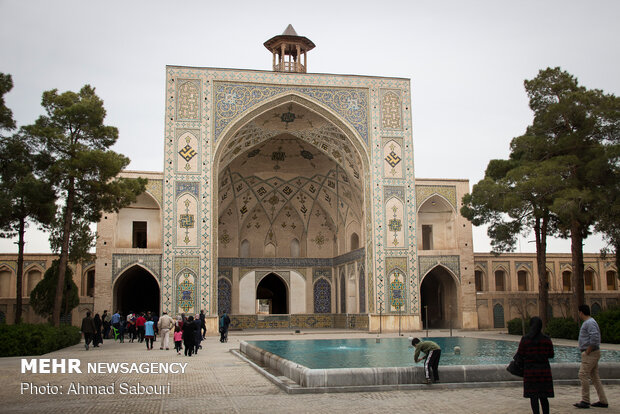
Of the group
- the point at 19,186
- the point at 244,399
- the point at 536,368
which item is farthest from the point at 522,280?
the point at 536,368

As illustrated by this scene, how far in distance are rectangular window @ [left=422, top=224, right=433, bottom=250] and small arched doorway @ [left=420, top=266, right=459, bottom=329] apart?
98 cm

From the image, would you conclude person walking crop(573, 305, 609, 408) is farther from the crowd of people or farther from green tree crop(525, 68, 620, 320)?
green tree crop(525, 68, 620, 320)

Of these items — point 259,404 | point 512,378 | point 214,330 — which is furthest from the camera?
point 214,330

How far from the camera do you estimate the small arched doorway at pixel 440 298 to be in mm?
24922

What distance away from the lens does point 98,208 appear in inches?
661

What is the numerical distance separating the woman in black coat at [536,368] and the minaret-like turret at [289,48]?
64.4ft

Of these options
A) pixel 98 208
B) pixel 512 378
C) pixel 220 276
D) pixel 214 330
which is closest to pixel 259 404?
pixel 512 378

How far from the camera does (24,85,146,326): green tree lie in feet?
51.0

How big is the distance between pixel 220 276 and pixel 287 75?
9.31 metres

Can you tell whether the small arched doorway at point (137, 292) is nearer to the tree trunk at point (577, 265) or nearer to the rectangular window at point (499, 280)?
the rectangular window at point (499, 280)

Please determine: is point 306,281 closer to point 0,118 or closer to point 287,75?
point 287,75

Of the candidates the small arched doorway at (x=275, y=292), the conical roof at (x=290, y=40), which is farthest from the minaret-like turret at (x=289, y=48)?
the small arched doorway at (x=275, y=292)

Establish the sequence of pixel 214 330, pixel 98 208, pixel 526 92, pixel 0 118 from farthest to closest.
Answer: pixel 214 330, pixel 526 92, pixel 98 208, pixel 0 118

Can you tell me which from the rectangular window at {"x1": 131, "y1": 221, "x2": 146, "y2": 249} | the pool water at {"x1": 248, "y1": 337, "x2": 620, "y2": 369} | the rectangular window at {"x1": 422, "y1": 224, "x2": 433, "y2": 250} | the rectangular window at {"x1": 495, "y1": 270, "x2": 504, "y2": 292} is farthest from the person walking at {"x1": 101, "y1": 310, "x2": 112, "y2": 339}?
the rectangular window at {"x1": 495, "y1": 270, "x2": 504, "y2": 292}
